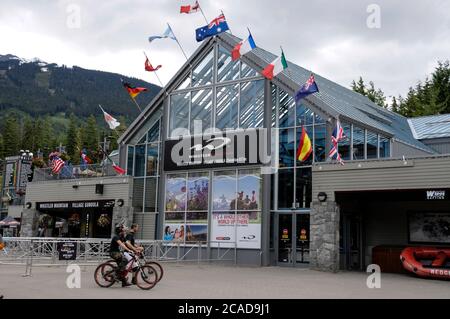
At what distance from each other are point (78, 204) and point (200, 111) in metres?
8.60

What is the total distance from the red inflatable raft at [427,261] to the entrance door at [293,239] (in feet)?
12.5

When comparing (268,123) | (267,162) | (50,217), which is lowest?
(50,217)

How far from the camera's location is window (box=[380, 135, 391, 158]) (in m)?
23.5

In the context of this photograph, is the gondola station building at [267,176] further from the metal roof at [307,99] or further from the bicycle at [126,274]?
the bicycle at [126,274]

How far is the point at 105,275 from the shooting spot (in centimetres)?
1348

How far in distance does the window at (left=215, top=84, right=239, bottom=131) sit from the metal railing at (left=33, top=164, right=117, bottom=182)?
7.13m

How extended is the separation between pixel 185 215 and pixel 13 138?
75222 millimetres

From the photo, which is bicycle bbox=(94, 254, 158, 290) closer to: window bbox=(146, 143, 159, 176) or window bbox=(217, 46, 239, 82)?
window bbox=(146, 143, 159, 176)

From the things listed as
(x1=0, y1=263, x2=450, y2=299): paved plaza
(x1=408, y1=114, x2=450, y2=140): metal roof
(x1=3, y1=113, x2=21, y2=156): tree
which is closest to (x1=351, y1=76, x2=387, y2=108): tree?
(x1=408, y1=114, x2=450, y2=140): metal roof

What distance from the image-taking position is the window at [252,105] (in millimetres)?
23844

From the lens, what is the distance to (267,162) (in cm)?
2278

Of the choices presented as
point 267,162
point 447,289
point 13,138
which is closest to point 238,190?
point 267,162

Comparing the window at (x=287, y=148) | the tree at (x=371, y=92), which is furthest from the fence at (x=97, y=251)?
the tree at (x=371, y=92)
